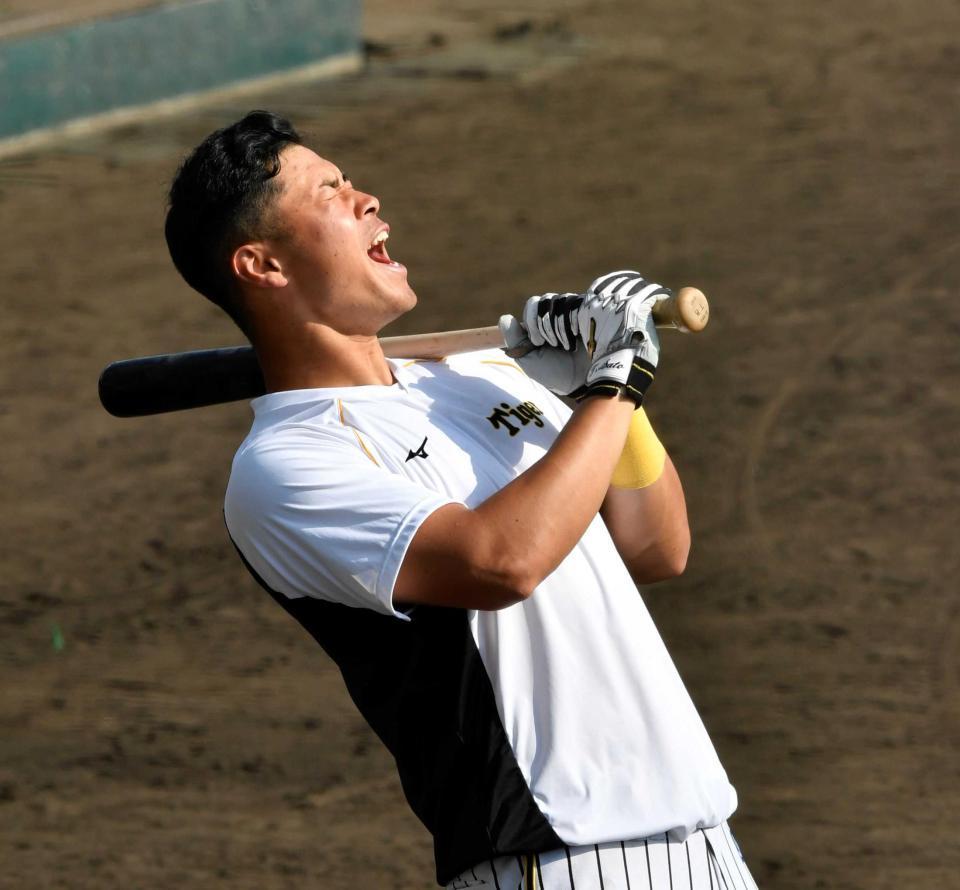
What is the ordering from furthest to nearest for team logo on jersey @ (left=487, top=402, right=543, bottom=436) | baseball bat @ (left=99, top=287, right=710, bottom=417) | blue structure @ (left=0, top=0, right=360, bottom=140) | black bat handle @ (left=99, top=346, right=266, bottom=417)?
1. blue structure @ (left=0, top=0, right=360, bottom=140)
2. black bat handle @ (left=99, top=346, right=266, bottom=417)
3. baseball bat @ (left=99, top=287, right=710, bottom=417)
4. team logo on jersey @ (left=487, top=402, right=543, bottom=436)

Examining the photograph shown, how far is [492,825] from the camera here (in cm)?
241

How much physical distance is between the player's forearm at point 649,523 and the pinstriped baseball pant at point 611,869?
0.61 meters

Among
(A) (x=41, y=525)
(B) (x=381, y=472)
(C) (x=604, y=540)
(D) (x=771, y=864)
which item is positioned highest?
(B) (x=381, y=472)

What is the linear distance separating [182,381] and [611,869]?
1576mm

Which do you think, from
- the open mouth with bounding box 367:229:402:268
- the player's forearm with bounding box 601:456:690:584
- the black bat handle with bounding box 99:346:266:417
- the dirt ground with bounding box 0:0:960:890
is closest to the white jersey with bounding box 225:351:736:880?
the player's forearm with bounding box 601:456:690:584

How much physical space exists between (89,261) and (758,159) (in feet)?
13.6

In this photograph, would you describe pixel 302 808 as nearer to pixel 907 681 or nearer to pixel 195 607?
pixel 195 607

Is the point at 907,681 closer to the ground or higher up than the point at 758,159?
closer to the ground

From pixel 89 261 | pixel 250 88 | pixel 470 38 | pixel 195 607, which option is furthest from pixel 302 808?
pixel 470 38

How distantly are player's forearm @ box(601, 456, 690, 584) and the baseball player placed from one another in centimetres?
6

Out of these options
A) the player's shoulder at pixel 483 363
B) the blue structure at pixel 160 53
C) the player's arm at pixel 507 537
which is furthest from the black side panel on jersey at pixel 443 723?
the blue structure at pixel 160 53

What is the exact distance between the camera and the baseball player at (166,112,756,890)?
240 cm

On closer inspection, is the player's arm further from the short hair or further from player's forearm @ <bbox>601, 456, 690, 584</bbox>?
the short hair

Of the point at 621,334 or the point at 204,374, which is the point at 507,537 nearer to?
the point at 621,334
